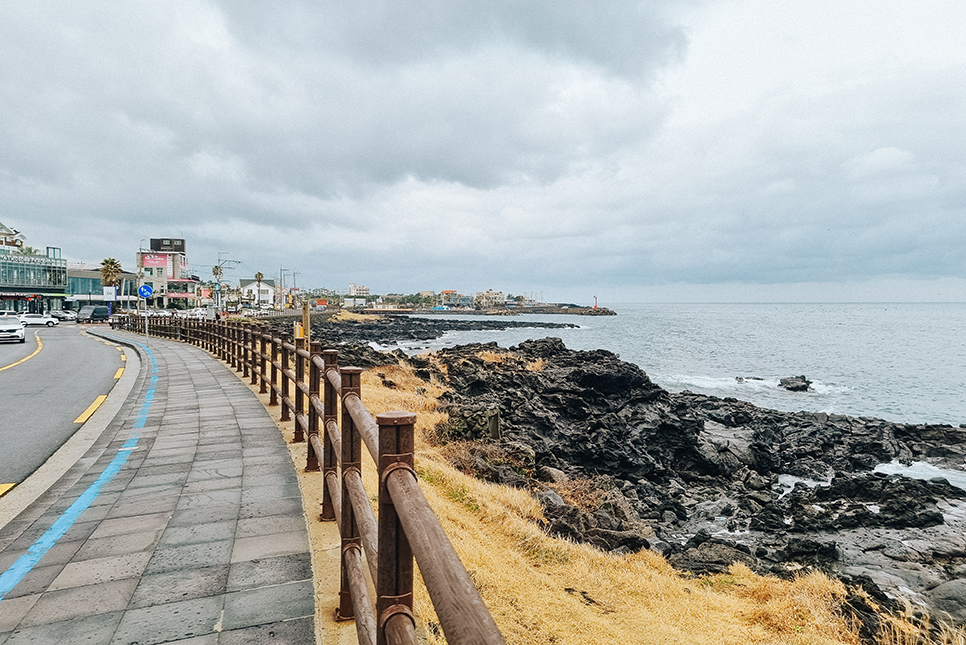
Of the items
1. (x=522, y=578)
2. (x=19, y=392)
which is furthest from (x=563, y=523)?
A: (x=19, y=392)

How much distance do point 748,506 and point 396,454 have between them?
12.8 m

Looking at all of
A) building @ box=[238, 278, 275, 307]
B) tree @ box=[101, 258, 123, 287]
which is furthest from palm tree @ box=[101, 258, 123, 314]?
building @ box=[238, 278, 275, 307]

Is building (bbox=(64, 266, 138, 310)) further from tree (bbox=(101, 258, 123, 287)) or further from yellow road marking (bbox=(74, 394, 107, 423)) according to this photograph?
yellow road marking (bbox=(74, 394, 107, 423))

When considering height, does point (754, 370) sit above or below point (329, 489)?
below

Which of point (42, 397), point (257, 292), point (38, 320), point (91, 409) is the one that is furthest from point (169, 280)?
point (91, 409)

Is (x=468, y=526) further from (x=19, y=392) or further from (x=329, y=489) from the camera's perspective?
(x=19, y=392)

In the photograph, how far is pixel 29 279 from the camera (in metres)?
77.8

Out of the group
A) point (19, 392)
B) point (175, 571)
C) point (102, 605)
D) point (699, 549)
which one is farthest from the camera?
point (19, 392)

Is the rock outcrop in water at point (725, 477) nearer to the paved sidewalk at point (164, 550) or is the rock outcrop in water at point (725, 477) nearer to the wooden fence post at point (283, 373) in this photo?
the wooden fence post at point (283, 373)

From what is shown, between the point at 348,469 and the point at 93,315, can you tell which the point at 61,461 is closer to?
the point at 348,469

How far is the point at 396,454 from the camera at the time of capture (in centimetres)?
197

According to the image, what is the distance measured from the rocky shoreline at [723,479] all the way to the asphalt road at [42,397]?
22.0 ft

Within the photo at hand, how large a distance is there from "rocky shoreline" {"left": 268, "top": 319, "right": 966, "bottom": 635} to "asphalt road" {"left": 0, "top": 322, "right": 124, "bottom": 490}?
22.0ft

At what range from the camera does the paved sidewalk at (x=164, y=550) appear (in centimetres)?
304
